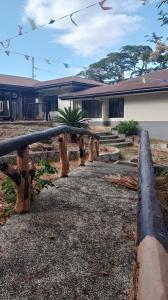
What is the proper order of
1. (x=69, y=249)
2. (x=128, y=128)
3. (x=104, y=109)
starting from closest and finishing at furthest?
(x=69, y=249)
(x=128, y=128)
(x=104, y=109)

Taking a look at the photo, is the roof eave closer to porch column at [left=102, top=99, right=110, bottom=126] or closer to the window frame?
porch column at [left=102, top=99, right=110, bottom=126]

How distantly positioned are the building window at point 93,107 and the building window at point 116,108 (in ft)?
3.50

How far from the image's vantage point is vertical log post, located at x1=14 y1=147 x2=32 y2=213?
3.39m

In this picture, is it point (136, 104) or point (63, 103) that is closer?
point (136, 104)

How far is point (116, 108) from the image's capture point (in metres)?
23.6

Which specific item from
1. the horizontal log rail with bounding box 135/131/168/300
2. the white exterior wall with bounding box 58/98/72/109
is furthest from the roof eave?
the horizontal log rail with bounding box 135/131/168/300

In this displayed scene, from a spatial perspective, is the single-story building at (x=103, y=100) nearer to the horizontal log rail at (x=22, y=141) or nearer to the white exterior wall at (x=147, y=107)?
the white exterior wall at (x=147, y=107)

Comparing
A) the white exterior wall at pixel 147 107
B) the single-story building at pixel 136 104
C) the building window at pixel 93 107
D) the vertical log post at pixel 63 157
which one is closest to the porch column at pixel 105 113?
the single-story building at pixel 136 104

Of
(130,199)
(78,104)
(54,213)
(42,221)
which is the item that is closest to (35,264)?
(42,221)

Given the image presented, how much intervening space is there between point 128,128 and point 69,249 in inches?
697

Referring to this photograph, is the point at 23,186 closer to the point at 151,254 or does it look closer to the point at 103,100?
the point at 151,254

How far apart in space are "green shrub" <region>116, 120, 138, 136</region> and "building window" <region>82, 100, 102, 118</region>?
14.5 ft

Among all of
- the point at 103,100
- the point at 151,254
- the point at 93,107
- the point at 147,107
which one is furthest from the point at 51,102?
the point at 151,254

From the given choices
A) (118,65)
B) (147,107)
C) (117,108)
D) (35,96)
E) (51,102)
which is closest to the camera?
(147,107)
